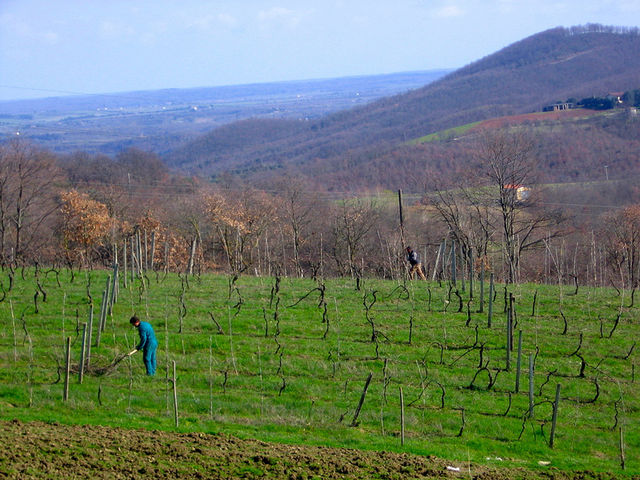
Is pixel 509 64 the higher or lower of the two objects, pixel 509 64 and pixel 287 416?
the higher

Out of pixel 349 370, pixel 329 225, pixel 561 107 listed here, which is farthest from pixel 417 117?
pixel 349 370

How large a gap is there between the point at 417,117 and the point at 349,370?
404ft

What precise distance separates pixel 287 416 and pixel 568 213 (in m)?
44.3

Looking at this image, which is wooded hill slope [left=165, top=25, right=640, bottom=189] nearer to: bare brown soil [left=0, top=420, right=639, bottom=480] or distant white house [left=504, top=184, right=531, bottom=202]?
distant white house [left=504, top=184, right=531, bottom=202]

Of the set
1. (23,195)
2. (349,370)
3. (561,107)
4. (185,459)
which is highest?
(561,107)

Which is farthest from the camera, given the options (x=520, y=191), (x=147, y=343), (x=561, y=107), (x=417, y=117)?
(x=417, y=117)

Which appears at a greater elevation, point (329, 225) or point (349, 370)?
point (349, 370)

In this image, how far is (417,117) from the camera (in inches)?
5276

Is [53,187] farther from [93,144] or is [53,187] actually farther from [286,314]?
[93,144]

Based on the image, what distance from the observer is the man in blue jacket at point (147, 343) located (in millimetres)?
13953

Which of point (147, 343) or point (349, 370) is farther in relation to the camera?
point (349, 370)

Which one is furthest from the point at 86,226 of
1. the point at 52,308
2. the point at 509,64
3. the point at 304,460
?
the point at 509,64

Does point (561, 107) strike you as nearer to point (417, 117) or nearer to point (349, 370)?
point (417, 117)

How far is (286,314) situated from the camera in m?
19.1
